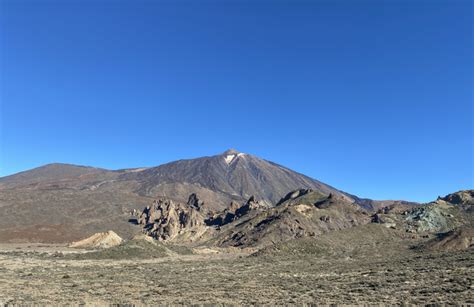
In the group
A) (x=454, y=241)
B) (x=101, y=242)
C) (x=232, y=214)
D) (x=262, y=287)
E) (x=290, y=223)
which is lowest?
(x=262, y=287)

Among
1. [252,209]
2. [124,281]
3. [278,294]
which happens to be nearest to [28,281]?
[124,281]

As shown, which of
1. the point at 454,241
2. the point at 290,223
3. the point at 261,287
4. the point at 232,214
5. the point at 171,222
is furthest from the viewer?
the point at 232,214

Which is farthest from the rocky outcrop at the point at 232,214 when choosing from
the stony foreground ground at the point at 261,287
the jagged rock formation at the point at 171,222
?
the stony foreground ground at the point at 261,287

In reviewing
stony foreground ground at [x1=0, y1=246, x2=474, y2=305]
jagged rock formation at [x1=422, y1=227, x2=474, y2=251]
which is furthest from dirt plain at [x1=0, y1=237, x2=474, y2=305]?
jagged rock formation at [x1=422, y1=227, x2=474, y2=251]

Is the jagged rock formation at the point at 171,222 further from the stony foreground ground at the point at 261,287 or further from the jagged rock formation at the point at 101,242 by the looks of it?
the stony foreground ground at the point at 261,287

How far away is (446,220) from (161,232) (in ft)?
228

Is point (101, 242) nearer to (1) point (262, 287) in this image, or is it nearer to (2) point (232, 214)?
(2) point (232, 214)

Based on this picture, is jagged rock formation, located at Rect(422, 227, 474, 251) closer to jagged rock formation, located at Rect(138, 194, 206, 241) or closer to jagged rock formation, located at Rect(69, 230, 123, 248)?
jagged rock formation, located at Rect(138, 194, 206, 241)

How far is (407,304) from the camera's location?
19.8 m

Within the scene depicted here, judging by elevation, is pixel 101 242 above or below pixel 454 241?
below

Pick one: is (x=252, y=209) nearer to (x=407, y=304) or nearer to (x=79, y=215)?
(x=79, y=215)

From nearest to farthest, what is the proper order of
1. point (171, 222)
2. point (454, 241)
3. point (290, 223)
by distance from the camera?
point (454, 241)
point (290, 223)
point (171, 222)

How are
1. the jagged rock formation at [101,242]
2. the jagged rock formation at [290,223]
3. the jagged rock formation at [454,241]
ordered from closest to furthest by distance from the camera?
1. the jagged rock formation at [454,241]
2. the jagged rock formation at [101,242]
3. the jagged rock formation at [290,223]

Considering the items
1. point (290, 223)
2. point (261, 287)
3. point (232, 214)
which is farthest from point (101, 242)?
point (261, 287)
